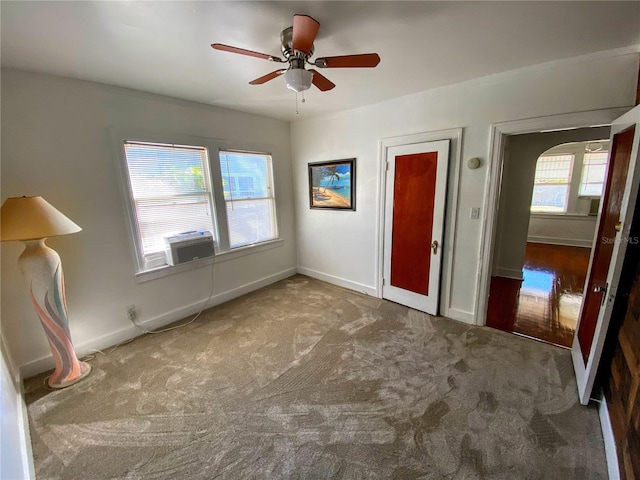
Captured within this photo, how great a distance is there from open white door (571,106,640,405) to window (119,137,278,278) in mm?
3506

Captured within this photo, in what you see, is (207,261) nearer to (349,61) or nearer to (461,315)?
(349,61)

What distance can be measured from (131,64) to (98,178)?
105 centimetres

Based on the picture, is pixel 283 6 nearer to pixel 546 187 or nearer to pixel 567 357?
pixel 567 357

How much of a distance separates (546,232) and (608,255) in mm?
5575

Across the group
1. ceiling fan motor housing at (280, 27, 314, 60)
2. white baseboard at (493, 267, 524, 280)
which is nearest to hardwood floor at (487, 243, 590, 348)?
white baseboard at (493, 267, 524, 280)

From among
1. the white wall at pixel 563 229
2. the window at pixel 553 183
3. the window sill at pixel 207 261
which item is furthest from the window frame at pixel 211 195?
the white wall at pixel 563 229

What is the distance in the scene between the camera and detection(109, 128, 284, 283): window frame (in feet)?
8.18

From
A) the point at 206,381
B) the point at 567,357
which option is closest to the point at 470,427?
the point at 567,357

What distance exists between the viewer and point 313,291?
3756mm

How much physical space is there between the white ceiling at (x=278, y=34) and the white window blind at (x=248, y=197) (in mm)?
1163

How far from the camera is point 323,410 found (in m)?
1.79

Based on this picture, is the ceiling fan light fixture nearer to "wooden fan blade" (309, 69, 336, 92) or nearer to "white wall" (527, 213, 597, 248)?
"wooden fan blade" (309, 69, 336, 92)

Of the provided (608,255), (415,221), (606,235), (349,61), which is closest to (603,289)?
(608,255)

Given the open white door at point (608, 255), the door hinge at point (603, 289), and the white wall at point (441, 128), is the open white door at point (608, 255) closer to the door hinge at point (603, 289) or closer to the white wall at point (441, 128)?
the door hinge at point (603, 289)
